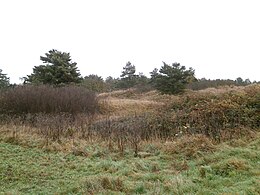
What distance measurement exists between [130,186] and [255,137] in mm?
4850

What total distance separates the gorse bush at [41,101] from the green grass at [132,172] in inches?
364

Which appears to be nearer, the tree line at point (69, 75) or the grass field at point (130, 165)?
the grass field at point (130, 165)

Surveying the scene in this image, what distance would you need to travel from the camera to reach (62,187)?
611cm

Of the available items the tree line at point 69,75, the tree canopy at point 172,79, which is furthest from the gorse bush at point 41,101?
the tree canopy at point 172,79

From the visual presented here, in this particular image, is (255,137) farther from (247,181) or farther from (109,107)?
(109,107)

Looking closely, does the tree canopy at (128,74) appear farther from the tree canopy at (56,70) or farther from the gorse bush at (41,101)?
the gorse bush at (41,101)

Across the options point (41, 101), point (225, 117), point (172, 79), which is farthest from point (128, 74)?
point (225, 117)

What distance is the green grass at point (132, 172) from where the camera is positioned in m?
5.65

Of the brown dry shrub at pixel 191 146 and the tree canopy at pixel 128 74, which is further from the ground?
the tree canopy at pixel 128 74

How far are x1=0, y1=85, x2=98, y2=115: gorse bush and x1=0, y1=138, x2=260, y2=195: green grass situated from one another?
924 centimetres

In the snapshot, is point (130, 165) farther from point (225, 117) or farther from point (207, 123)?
point (225, 117)

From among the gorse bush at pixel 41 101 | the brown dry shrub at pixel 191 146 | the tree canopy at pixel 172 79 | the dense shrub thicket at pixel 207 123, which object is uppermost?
the tree canopy at pixel 172 79

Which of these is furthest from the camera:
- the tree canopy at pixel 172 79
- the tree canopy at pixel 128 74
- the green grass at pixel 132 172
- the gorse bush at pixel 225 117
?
the tree canopy at pixel 128 74

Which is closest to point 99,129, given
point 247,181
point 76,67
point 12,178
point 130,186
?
point 12,178
